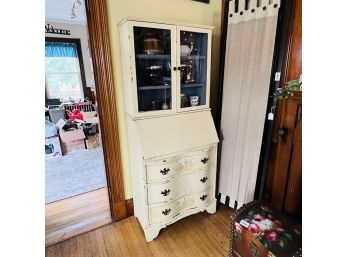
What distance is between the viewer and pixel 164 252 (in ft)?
5.30

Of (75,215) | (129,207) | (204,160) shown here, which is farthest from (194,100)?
(75,215)

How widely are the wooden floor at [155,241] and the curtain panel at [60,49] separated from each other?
452cm

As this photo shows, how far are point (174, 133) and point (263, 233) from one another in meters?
0.88

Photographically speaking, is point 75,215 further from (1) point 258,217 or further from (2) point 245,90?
(2) point 245,90

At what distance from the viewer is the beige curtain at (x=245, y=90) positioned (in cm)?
148

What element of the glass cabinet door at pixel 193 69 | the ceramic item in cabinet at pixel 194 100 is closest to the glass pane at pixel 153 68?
the glass cabinet door at pixel 193 69

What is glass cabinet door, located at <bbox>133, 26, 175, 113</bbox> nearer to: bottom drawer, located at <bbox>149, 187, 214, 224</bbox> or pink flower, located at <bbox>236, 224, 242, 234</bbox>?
bottom drawer, located at <bbox>149, 187, 214, 224</bbox>

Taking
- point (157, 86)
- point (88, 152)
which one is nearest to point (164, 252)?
point (157, 86)

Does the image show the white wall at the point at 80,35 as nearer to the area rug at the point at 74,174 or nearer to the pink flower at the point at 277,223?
the area rug at the point at 74,174

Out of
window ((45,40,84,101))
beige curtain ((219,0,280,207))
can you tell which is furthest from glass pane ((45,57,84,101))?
beige curtain ((219,0,280,207))

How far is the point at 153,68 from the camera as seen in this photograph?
163 cm
